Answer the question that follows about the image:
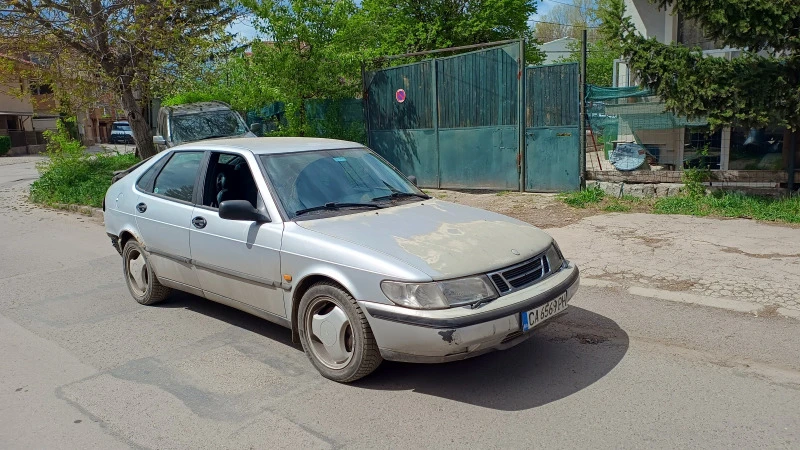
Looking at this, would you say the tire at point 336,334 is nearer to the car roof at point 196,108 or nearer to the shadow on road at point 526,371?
the shadow on road at point 526,371

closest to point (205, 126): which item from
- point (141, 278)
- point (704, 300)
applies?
point (141, 278)

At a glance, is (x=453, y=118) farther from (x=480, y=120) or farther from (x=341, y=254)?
(x=341, y=254)

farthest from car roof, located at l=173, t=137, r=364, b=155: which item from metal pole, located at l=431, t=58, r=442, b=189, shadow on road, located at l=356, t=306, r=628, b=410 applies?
metal pole, located at l=431, t=58, r=442, b=189

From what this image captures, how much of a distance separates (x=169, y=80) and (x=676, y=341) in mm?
13157

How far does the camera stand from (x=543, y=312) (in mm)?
4066

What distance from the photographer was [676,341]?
4.80 m

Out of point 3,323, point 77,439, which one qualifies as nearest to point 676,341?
point 77,439

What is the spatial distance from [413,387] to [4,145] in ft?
150

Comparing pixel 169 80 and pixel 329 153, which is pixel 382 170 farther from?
pixel 169 80

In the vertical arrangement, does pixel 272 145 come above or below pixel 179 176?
above

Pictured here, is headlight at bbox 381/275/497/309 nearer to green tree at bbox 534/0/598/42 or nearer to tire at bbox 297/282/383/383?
tire at bbox 297/282/383/383

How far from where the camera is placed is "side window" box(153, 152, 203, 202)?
5531 mm

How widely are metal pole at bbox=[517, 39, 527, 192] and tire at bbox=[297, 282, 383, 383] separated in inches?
311

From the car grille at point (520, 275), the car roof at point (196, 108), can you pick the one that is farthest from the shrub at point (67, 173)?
the car grille at point (520, 275)
